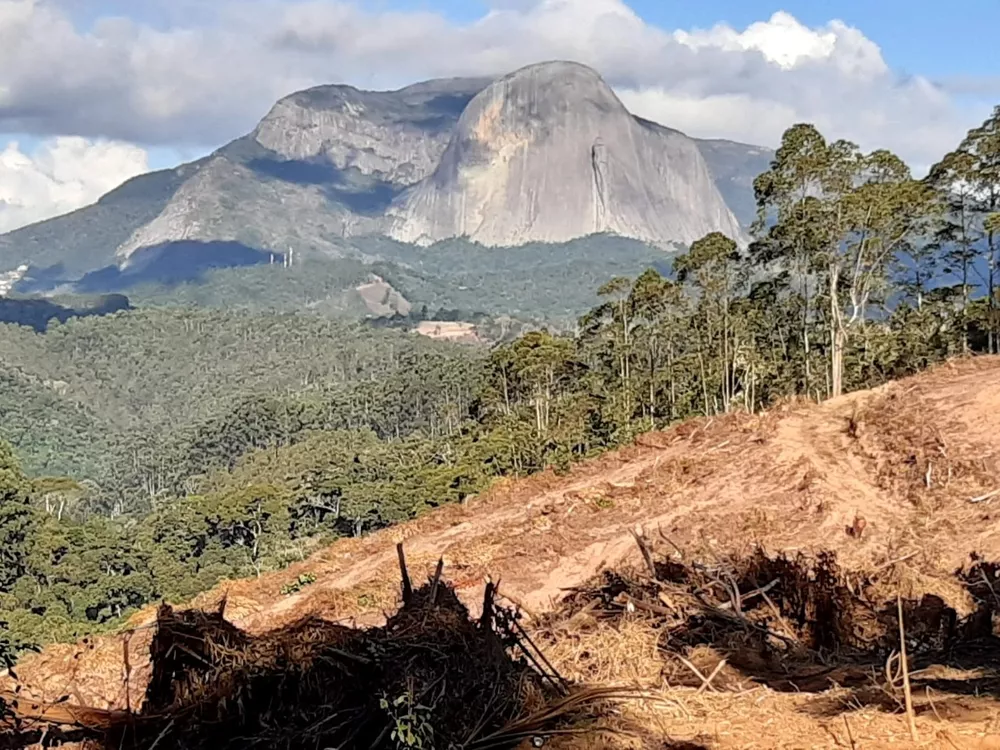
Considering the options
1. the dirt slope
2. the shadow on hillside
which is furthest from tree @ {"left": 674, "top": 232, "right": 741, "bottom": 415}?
the shadow on hillside

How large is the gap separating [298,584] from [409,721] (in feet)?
30.0

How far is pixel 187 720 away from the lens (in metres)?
4.31

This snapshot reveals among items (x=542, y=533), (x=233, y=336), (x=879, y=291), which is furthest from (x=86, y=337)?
(x=542, y=533)

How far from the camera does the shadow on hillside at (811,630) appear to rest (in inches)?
187

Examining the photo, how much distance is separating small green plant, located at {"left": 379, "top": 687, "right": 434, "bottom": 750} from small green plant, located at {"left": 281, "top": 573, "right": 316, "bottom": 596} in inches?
334

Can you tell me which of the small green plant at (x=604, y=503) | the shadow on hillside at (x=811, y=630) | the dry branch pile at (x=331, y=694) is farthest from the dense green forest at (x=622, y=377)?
the small green plant at (x=604, y=503)

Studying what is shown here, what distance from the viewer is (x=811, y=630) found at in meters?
6.53

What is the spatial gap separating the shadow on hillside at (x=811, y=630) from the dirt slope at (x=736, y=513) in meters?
0.70

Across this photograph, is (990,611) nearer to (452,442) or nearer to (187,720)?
(187,720)

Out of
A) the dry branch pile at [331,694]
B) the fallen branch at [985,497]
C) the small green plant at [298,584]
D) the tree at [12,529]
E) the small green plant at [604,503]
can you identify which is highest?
the dry branch pile at [331,694]

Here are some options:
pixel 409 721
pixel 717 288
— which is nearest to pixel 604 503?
pixel 409 721

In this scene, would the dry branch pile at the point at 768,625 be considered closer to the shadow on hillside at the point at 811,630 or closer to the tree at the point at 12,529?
the shadow on hillside at the point at 811,630

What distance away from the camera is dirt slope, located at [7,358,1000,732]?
8844 millimetres

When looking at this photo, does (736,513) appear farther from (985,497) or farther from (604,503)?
(985,497)
